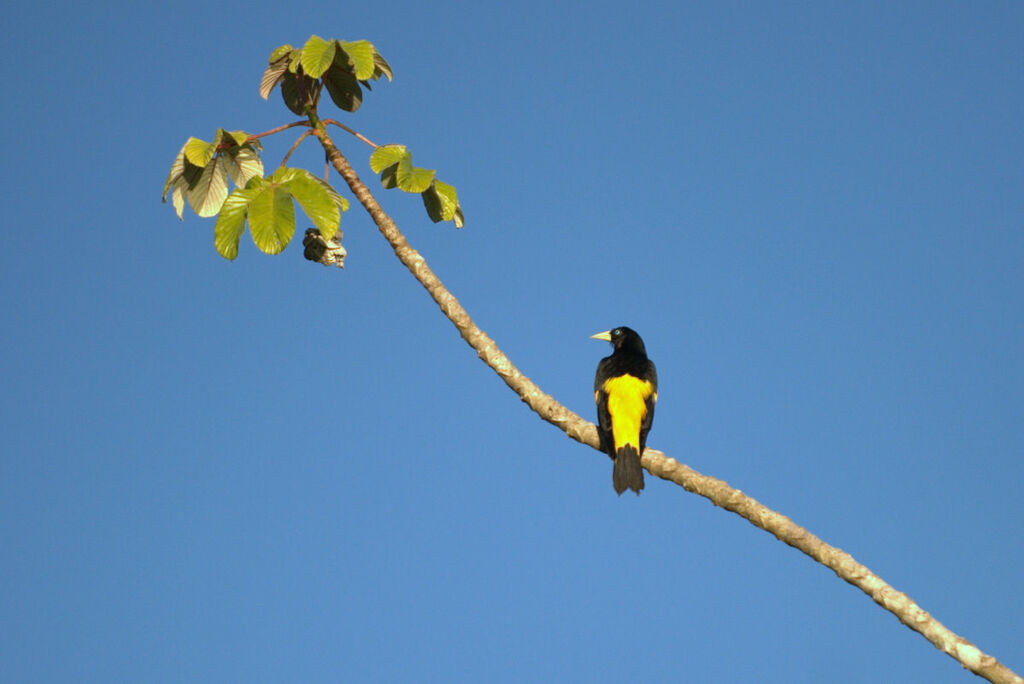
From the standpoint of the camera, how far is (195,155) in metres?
6.96

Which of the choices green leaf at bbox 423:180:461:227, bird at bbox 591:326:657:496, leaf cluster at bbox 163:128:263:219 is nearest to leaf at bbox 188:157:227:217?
leaf cluster at bbox 163:128:263:219

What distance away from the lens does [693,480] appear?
6.08m

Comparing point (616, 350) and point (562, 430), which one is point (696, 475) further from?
point (616, 350)

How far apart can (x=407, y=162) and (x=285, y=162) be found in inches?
34.5

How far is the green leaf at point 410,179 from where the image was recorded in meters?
7.04

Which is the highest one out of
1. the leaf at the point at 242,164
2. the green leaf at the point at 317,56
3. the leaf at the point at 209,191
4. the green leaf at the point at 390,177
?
the green leaf at the point at 317,56

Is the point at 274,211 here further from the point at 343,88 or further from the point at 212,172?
the point at 343,88

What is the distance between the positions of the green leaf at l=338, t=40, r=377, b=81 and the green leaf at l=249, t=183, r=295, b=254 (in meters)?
1.45

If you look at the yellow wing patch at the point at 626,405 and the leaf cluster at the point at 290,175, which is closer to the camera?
the leaf cluster at the point at 290,175

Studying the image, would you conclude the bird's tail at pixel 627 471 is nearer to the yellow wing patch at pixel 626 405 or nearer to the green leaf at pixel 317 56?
the yellow wing patch at pixel 626 405

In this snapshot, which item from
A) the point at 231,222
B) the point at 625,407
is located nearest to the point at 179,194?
the point at 231,222

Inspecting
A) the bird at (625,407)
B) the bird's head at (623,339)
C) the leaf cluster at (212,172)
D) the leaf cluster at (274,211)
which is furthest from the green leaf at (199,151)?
the bird's head at (623,339)

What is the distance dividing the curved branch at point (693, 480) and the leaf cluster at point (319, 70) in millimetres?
447

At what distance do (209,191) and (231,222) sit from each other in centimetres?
84
